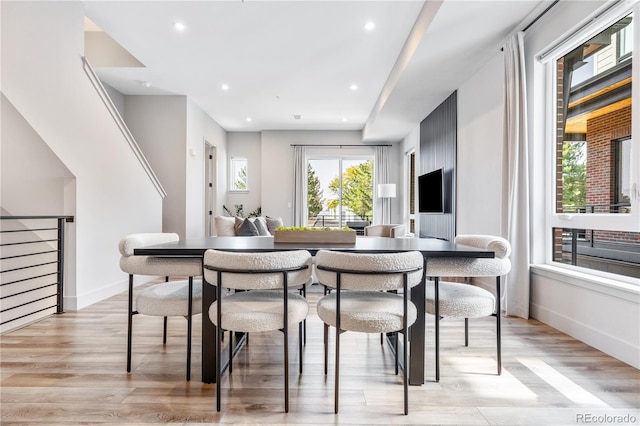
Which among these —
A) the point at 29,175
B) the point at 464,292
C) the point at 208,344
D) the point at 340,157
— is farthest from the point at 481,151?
the point at 340,157

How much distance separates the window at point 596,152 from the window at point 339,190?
5.69 m

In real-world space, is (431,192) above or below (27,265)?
above

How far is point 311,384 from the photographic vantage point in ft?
6.24

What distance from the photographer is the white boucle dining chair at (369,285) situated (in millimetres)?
1538

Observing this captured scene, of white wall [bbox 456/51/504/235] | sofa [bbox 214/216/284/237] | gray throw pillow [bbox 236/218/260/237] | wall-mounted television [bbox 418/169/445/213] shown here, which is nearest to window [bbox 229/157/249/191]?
sofa [bbox 214/216/284/237]

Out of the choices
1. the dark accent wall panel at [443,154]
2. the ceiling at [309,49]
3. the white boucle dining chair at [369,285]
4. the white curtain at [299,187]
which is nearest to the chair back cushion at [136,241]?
the white boucle dining chair at [369,285]

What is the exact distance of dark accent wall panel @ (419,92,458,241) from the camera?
4.90 metres

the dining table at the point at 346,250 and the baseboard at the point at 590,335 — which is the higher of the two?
the dining table at the point at 346,250

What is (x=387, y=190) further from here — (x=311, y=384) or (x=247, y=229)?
(x=311, y=384)

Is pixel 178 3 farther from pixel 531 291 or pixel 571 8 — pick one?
pixel 531 291

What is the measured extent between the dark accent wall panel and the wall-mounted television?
82mm

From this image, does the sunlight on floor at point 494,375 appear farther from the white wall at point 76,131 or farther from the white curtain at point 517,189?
the white wall at point 76,131

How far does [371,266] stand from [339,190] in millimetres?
7107

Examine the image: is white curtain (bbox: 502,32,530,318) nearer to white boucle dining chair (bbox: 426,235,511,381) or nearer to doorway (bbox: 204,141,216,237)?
white boucle dining chair (bbox: 426,235,511,381)
